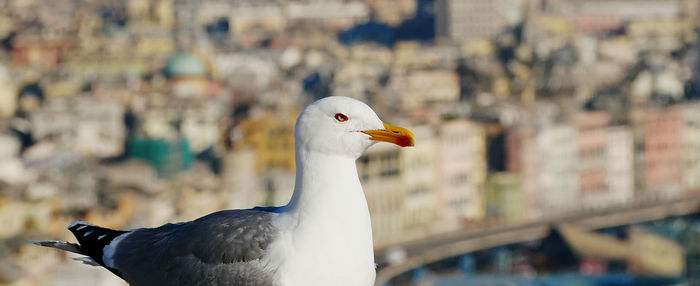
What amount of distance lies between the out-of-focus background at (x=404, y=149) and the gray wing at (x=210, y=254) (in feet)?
59.0

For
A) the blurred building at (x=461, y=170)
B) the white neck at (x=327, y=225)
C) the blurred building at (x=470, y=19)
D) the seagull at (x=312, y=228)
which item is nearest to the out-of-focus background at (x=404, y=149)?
the blurred building at (x=461, y=170)

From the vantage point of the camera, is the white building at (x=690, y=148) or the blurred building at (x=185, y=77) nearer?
the white building at (x=690, y=148)

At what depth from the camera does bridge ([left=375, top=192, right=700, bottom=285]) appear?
42969 millimetres

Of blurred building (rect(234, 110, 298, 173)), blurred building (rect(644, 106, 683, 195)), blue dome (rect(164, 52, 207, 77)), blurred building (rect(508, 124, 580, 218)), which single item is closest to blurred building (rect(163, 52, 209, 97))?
blue dome (rect(164, 52, 207, 77))

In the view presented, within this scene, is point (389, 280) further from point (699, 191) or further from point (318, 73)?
point (318, 73)

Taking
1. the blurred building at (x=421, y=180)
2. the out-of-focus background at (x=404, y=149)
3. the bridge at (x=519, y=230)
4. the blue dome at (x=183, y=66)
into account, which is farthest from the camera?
the blue dome at (x=183, y=66)

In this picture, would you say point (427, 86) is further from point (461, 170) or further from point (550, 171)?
point (461, 170)

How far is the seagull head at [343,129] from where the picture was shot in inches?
176

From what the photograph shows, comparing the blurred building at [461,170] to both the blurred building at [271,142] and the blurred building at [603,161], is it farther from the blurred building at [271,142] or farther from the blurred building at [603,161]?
the blurred building at [603,161]

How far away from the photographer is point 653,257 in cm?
4516

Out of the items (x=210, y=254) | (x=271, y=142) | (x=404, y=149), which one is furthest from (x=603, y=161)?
(x=210, y=254)

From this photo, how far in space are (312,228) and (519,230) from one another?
45.5 metres

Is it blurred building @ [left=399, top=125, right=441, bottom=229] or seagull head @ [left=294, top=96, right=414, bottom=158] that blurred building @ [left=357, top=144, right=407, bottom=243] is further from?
seagull head @ [left=294, top=96, right=414, bottom=158]

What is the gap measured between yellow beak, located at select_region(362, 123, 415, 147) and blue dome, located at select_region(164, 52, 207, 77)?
2401 inches
